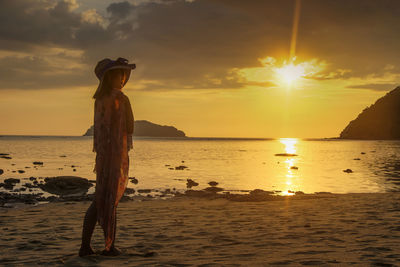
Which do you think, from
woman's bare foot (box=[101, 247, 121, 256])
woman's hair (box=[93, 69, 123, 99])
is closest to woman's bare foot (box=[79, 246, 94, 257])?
woman's bare foot (box=[101, 247, 121, 256])

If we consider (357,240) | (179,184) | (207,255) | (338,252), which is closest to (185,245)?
(207,255)

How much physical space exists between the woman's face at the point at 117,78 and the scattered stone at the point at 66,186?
16.6 m

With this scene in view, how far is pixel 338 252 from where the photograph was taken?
7023 millimetres

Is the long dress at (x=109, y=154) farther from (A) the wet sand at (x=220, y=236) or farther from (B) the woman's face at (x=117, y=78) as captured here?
(A) the wet sand at (x=220, y=236)

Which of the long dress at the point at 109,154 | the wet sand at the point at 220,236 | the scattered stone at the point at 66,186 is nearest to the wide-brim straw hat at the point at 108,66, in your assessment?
the long dress at the point at 109,154

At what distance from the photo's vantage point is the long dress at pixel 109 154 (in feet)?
21.7

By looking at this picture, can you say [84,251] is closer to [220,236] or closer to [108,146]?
[108,146]

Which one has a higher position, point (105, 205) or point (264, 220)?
point (105, 205)

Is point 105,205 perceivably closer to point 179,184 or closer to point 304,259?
point 304,259

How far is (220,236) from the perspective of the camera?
8.82 metres

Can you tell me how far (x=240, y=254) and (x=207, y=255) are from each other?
60 cm

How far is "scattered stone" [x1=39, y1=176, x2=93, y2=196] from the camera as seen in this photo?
22.3 metres

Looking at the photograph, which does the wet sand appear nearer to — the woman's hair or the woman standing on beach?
the woman standing on beach

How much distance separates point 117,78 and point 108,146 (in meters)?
Answer: 1.20
